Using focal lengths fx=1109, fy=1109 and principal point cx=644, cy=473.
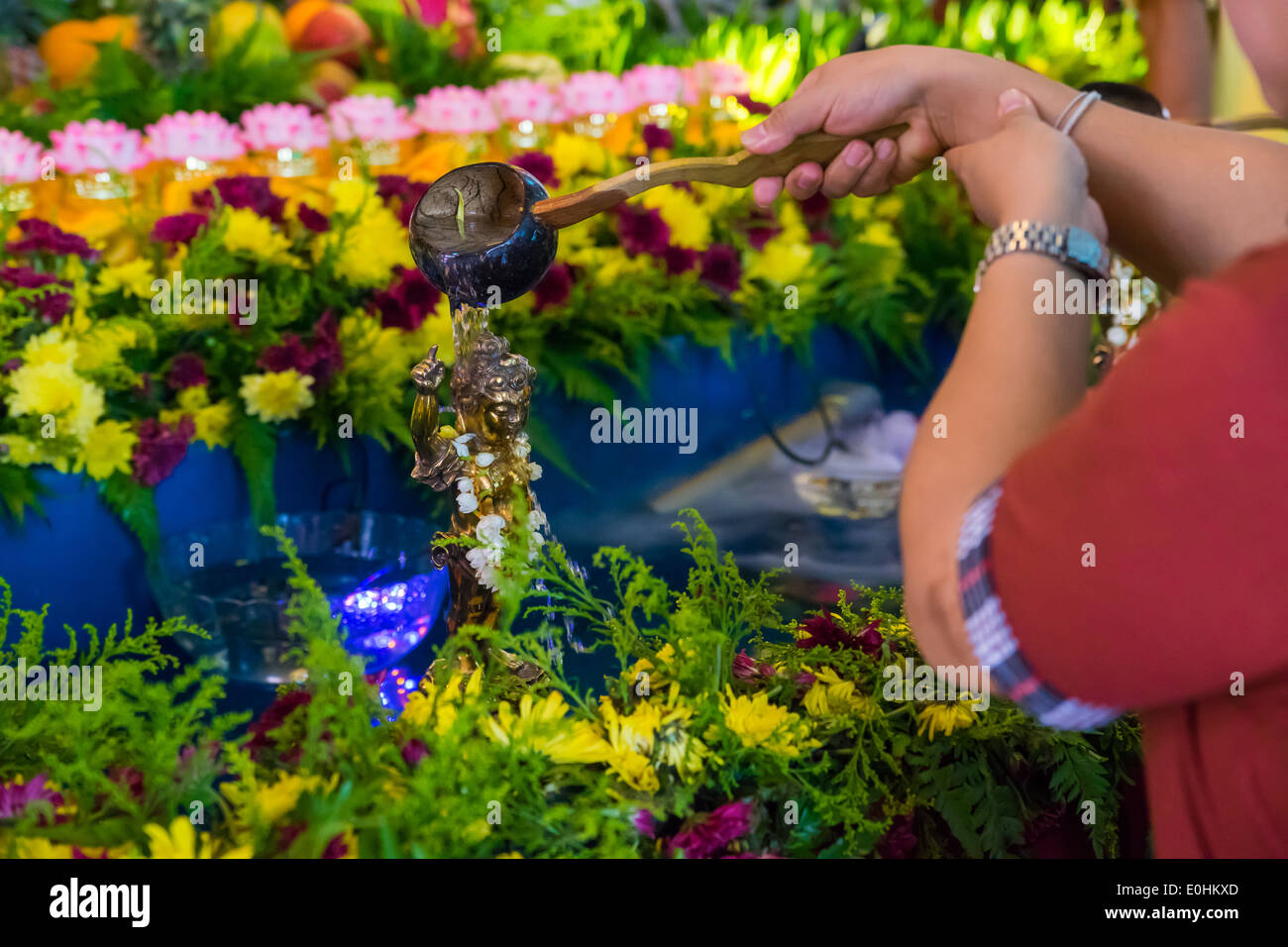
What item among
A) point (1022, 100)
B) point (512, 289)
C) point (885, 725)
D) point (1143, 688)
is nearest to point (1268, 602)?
point (1143, 688)

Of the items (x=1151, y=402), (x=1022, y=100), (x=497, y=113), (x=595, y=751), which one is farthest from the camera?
(x=497, y=113)

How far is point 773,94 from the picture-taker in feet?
5.88

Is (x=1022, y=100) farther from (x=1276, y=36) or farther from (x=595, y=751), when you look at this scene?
(x=595, y=751)

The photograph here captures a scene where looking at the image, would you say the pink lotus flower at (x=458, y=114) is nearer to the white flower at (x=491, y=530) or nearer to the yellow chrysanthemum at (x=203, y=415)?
the yellow chrysanthemum at (x=203, y=415)

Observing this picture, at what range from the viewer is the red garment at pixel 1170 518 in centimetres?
46

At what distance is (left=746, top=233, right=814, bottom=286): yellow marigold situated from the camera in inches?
59.6

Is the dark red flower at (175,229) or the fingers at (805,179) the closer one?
the fingers at (805,179)

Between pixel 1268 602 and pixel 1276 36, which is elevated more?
pixel 1276 36

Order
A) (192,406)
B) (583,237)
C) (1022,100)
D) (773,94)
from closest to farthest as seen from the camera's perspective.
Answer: (1022,100) → (192,406) → (583,237) → (773,94)

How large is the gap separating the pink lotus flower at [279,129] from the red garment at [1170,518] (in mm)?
1257

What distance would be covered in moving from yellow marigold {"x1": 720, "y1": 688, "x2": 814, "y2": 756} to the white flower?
0.74 ft

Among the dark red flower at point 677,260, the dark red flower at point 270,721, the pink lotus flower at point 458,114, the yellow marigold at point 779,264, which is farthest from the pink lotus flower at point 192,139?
the dark red flower at point 270,721

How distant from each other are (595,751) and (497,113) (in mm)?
1156
